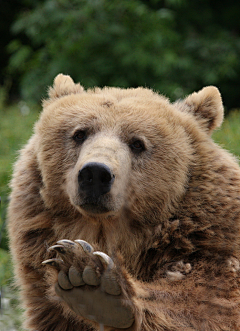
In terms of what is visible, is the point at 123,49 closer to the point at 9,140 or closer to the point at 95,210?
the point at 9,140

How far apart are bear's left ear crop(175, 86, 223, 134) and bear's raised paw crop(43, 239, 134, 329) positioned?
4.48ft

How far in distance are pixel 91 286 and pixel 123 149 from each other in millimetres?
930

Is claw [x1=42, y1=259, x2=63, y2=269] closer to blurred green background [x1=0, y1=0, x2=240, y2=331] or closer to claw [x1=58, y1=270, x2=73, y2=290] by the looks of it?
claw [x1=58, y1=270, x2=73, y2=290]

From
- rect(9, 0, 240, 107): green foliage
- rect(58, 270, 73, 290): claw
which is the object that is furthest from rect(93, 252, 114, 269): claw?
rect(9, 0, 240, 107): green foliage

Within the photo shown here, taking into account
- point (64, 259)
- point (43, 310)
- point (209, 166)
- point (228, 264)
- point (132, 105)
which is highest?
point (132, 105)

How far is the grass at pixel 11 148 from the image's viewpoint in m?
3.94

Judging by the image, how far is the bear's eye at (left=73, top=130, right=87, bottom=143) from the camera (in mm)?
3426

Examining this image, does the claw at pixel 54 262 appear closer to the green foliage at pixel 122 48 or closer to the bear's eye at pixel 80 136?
the bear's eye at pixel 80 136

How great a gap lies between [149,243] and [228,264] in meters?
0.48

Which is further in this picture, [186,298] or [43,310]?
[43,310]

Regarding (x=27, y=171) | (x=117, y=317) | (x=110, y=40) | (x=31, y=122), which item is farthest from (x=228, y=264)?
(x=110, y=40)

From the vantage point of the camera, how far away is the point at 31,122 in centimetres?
747

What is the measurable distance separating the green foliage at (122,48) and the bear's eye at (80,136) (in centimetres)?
626

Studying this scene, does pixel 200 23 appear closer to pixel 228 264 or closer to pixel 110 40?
pixel 110 40
